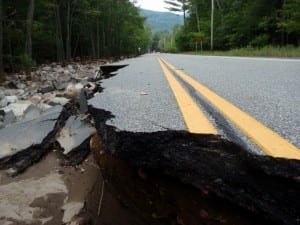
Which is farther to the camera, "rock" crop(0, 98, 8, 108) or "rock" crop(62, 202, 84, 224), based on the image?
"rock" crop(0, 98, 8, 108)

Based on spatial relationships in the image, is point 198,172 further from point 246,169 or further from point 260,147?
point 260,147

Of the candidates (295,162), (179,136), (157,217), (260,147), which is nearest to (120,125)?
(179,136)

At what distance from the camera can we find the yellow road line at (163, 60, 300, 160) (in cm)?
156

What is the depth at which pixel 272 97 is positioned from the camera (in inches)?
119

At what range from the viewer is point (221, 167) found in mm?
1540

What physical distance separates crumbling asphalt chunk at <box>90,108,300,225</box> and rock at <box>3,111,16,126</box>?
315 cm

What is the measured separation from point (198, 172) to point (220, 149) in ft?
0.55

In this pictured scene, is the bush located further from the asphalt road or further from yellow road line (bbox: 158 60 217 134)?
yellow road line (bbox: 158 60 217 134)

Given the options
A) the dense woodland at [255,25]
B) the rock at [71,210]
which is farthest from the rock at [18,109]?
the dense woodland at [255,25]

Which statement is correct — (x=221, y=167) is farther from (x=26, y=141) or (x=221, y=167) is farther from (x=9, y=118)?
(x=9, y=118)

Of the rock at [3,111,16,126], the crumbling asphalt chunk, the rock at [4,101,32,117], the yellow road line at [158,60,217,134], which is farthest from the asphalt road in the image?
the rock at [4,101,32,117]

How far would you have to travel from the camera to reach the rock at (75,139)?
348 cm

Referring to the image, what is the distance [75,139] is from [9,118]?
1622 millimetres

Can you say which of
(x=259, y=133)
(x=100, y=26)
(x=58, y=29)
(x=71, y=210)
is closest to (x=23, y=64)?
(x=58, y=29)
